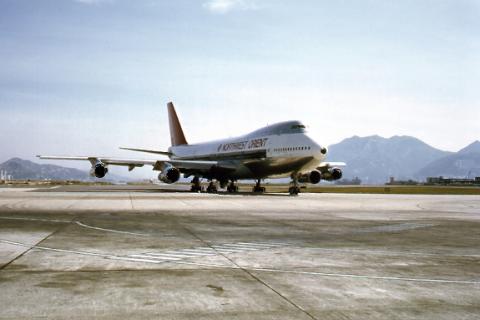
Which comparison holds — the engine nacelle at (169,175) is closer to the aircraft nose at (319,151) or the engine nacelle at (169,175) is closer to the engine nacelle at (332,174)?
the aircraft nose at (319,151)

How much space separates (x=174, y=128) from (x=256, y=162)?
24540 millimetres

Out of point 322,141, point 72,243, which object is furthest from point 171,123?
point 72,243

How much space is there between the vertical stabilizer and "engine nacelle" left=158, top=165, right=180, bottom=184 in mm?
20130

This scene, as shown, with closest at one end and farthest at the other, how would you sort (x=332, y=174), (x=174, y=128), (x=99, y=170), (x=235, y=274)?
(x=235, y=274) → (x=99, y=170) → (x=332, y=174) → (x=174, y=128)

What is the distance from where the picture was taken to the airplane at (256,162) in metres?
40.2

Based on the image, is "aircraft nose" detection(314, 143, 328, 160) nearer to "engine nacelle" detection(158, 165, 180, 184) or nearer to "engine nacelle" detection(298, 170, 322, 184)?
"engine nacelle" detection(298, 170, 322, 184)

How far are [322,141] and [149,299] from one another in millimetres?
35120

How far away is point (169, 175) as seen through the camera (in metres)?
43.8

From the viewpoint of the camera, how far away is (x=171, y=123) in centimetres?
6681

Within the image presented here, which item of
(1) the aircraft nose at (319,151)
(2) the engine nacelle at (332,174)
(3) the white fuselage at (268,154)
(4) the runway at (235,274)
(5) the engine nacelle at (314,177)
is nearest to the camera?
(4) the runway at (235,274)

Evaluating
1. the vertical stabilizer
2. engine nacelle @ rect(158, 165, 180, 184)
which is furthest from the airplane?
the vertical stabilizer

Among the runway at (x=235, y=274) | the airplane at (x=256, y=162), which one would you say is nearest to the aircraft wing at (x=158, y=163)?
the airplane at (x=256, y=162)

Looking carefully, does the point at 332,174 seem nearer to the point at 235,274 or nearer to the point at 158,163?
the point at 158,163

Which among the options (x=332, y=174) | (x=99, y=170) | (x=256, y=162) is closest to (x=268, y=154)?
(x=256, y=162)
